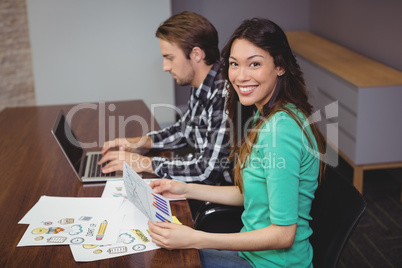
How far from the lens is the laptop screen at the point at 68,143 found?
74.0 inches

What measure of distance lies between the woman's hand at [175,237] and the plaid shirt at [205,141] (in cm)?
54

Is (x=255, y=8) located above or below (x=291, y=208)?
above

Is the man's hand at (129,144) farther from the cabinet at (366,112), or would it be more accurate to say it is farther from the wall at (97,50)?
the wall at (97,50)

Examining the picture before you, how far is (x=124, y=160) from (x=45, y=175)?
0.32 meters

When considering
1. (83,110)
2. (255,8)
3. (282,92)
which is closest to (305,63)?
(255,8)

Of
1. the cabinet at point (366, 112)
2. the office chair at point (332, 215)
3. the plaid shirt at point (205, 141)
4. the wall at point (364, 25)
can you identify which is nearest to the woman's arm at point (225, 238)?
the office chair at point (332, 215)

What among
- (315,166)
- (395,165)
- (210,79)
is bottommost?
(395,165)

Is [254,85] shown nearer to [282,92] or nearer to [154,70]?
[282,92]

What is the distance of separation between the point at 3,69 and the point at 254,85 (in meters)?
3.82

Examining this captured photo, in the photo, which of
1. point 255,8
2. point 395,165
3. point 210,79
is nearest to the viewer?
point 210,79

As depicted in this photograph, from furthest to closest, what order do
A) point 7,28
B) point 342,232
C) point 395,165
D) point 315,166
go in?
point 7,28
point 395,165
point 315,166
point 342,232

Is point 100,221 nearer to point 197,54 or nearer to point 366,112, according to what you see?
point 197,54

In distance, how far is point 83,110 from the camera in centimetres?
273

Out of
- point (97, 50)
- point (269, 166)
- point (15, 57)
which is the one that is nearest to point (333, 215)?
point (269, 166)
